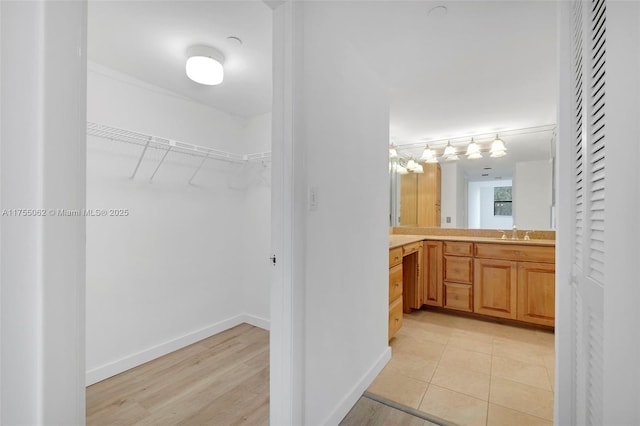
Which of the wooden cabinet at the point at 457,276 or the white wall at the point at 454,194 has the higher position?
the white wall at the point at 454,194

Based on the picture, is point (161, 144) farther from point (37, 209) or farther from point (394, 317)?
point (394, 317)

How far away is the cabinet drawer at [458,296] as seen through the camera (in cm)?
312

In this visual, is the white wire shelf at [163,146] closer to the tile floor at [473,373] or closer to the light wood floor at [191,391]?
the light wood floor at [191,391]

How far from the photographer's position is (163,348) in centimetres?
233

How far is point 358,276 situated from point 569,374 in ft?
3.36

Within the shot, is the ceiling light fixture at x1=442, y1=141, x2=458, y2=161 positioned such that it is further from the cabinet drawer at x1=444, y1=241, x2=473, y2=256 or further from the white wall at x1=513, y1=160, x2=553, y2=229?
the cabinet drawer at x1=444, y1=241, x2=473, y2=256

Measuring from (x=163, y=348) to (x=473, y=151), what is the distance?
3.69m

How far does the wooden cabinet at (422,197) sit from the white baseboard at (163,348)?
2333 millimetres

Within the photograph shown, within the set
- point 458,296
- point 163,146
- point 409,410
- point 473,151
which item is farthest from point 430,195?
point 163,146

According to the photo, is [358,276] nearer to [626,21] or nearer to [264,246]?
[264,246]

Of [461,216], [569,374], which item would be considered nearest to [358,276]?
[569,374]

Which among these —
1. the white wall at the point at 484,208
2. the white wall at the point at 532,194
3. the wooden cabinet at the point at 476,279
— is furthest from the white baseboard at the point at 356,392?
the white wall at the point at 532,194

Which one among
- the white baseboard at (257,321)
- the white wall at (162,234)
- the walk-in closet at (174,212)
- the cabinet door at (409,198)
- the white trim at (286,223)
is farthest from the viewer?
the cabinet door at (409,198)

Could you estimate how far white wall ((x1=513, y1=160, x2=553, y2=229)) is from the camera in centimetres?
320
